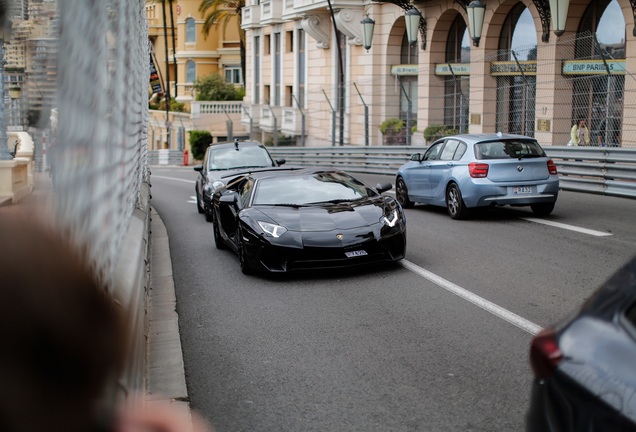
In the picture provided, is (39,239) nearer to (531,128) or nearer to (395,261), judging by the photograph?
(395,261)

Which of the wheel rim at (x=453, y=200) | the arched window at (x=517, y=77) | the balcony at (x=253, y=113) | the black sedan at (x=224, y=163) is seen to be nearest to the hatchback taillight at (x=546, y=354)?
the wheel rim at (x=453, y=200)

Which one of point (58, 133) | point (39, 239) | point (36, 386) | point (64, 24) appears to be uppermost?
point (64, 24)

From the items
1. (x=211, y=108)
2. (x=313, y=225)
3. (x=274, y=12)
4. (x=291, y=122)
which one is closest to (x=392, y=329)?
(x=313, y=225)

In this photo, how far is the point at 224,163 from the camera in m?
19.5

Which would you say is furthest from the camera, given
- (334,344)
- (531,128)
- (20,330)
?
(531,128)

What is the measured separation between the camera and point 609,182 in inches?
786

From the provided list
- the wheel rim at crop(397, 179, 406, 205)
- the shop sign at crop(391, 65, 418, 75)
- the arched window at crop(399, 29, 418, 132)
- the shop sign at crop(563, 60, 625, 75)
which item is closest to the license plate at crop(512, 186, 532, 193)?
the wheel rim at crop(397, 179, 406, 205)

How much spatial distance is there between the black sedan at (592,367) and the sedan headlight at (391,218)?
25.4ft

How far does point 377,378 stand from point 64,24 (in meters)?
4.98

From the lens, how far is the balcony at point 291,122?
46.3 metres

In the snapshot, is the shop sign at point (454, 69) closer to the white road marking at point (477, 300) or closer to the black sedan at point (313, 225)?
the black sedan at point (313, 225)

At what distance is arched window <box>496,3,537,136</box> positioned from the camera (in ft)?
93.4

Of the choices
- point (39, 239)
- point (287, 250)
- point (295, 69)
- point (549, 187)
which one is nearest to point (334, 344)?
point (287, 250)

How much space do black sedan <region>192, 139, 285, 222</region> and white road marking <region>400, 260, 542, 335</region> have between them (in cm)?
724
